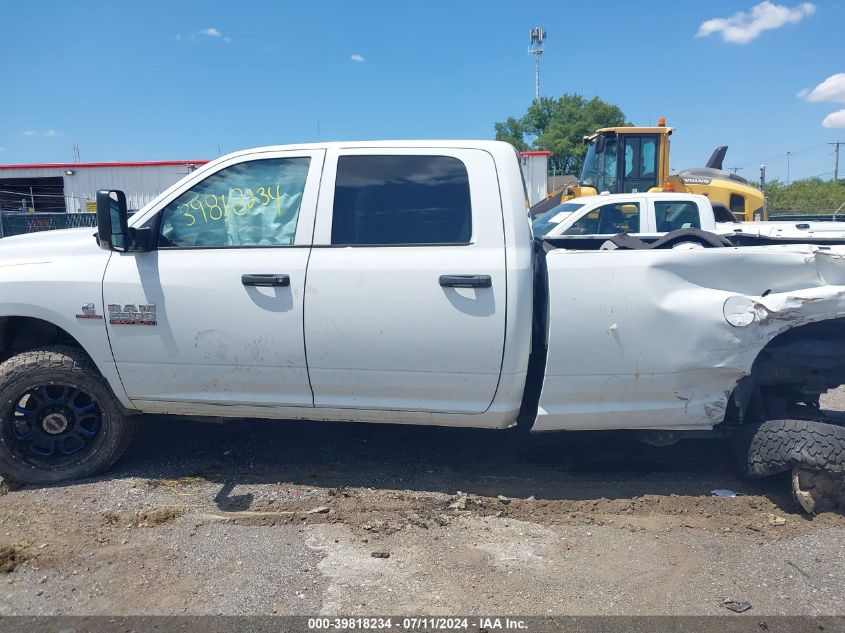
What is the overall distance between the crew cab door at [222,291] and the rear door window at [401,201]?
0.64ft

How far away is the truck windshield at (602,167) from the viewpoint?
48.8ft

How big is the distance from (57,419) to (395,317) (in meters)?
2.20

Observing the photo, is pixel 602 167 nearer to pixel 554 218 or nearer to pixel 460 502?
pixel 554 218

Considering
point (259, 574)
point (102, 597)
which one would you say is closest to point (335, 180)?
point (259, 574)

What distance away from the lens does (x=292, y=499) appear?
3955mm

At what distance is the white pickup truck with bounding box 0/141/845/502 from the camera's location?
363 cm

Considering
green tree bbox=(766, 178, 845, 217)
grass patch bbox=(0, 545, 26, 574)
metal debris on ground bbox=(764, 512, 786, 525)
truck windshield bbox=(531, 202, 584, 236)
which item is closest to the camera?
grass patch bbox=(0, 545, 26, 574)

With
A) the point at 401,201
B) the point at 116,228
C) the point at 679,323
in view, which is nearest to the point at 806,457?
the point at 679,323

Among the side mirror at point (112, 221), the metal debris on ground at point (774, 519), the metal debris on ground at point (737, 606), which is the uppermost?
the side mirror at point (112, 221)

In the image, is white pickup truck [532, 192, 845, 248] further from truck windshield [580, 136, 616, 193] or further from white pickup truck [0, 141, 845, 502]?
white pickup truck [0, 141, 845, 502]

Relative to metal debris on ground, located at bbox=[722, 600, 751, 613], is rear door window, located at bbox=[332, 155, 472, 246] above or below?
above

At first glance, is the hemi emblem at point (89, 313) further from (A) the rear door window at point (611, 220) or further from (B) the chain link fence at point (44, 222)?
(B) the chain link fence at point (44, 222)

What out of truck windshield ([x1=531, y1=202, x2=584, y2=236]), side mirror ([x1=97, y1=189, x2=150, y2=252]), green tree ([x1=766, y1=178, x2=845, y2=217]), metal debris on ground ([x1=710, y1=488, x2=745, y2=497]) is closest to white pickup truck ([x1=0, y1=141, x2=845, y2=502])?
side mirror ([x1=97, y1=189, x2=150, y2=252])

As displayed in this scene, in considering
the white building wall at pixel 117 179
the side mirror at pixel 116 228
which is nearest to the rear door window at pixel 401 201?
the side mirror at pixel 116 228
